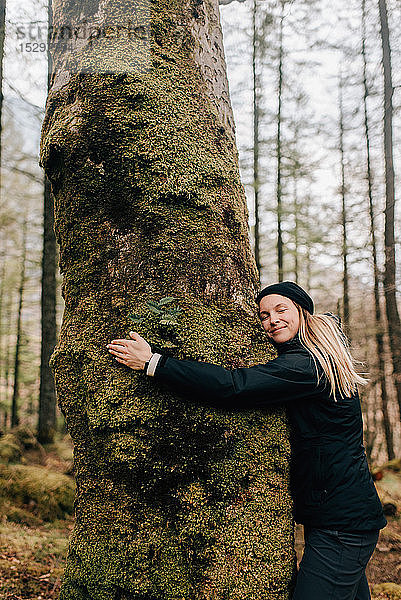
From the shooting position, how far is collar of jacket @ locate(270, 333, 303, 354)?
97.7 inches

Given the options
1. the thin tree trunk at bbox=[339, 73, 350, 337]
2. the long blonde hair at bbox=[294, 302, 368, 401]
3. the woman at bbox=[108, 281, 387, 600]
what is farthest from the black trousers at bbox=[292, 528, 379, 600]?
the thin tree trunk at bbox=[339, 73, 350, 337]

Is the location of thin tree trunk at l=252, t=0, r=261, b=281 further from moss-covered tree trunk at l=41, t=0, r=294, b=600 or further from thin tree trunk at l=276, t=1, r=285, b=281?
moss-covered tree trunk at l=41, t=0, r=294, b=600

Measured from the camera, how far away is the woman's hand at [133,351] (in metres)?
2.20

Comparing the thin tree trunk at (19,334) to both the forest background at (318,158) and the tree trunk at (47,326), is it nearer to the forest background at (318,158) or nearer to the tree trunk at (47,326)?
the forest background at (318,158)

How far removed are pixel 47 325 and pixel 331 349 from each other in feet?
32.4

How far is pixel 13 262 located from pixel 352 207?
1404cm

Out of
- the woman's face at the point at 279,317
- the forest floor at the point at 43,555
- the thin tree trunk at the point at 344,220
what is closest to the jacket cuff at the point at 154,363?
the woman's face at the point at 279,317

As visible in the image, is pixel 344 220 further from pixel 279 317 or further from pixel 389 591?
pixel 279 317

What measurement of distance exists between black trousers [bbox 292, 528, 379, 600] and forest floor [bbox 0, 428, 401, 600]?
2.59 metres

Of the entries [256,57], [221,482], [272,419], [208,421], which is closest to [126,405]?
[208,421]

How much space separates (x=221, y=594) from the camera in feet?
6.67

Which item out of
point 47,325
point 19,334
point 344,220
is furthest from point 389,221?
point 19,334

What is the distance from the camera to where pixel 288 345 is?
2.50 meters

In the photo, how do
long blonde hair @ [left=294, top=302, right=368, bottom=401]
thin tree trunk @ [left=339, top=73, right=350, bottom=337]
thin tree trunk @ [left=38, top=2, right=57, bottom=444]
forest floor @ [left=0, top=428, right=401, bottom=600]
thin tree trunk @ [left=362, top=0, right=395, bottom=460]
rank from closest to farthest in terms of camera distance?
long blonde hair @ [left=294, top=302, right=368, bottom=401] → forest floor @ [left=0, top=428, right=401, bottom=600] → thin tree trunk @ [left=38, top=2, right=57, bottom=444] → thin tree trunk @ [left=362, top=0, right=395, bottom=460] → thin tree trunk @ [left=339, top=73, right=350, bottom=337]
